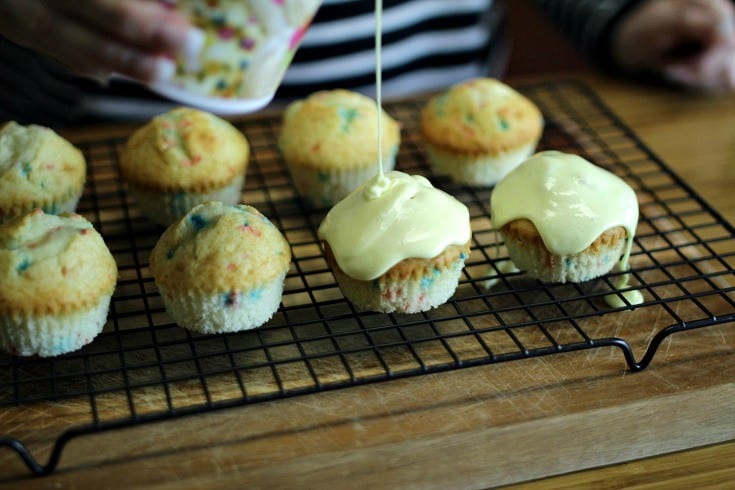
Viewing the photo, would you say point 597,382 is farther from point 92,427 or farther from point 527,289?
point 92,427

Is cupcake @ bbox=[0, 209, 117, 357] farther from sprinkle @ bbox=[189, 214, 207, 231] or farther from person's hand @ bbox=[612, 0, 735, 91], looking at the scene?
person's hand @ bbox=[612, 0, 735, 91]

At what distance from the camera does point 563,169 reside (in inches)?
73.1

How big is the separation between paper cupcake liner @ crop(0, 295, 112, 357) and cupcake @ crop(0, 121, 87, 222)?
391 millimetres

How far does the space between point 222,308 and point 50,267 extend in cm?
32

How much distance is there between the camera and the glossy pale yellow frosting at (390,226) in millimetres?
1677

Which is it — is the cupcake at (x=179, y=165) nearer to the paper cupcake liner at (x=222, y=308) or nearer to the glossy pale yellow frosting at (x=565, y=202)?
the paper cupcake liner at (x=222, y=308)

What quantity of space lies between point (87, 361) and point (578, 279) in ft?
3.29

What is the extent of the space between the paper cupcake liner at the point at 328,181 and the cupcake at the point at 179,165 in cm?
16

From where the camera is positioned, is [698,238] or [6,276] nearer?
[6,276]

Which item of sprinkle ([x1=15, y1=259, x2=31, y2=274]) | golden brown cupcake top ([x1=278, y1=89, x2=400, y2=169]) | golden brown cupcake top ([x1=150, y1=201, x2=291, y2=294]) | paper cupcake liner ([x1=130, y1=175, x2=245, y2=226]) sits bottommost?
paper cupcake liner ([x1=130, y1=175, x2=245, y2=226])

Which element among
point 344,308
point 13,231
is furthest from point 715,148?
point 13,231

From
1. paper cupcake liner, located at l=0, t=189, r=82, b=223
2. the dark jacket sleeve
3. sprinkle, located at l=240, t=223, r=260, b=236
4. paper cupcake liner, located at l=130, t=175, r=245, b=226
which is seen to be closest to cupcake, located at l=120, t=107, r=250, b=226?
Answer: paper cupcake liner, located at l=130, t=175, r=245, b=226

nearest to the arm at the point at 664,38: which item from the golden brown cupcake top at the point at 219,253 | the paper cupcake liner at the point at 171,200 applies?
the paper cupcake liner at the point at 171,200

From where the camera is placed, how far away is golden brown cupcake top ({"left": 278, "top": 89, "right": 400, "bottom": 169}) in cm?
213
